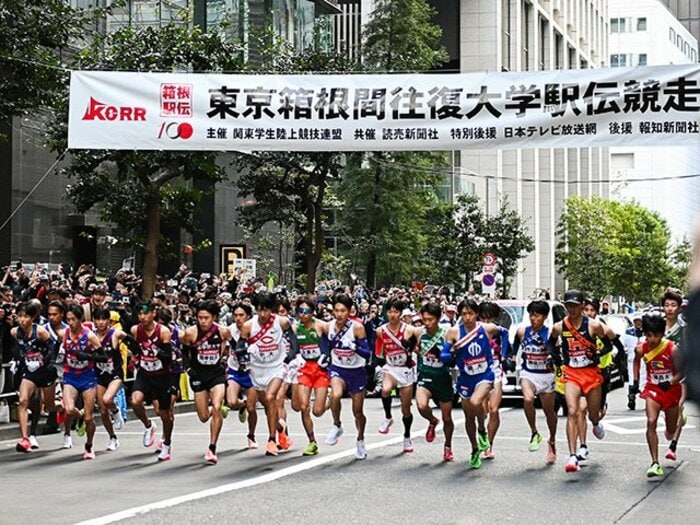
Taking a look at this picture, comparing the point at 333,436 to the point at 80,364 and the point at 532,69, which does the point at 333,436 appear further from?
the point at 532,69

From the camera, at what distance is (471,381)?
1365cm

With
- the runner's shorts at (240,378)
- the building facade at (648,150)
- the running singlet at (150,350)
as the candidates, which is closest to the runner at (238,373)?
the runner's shorts at (240,378)

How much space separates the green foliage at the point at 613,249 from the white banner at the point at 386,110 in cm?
6003

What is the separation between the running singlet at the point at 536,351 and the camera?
13734mm

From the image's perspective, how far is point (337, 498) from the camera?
10828mm

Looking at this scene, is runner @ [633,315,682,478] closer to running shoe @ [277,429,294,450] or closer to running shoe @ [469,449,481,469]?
running shoe @ [469,449,481,469]

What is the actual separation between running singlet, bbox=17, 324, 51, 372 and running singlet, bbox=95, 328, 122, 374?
838 mm

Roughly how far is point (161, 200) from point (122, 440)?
996cm

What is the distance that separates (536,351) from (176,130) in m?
5.11

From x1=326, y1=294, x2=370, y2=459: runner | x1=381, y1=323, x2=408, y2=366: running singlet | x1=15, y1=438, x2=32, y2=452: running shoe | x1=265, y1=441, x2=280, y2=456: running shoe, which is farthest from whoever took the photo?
x1=15, y1=438, x2=32, y2=452: running shoe

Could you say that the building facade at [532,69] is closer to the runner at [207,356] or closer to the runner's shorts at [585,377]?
the runner at [207,356]

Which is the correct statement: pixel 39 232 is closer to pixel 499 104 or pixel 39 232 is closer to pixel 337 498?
pixel 499 104

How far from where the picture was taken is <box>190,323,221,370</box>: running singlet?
1388 centimetres

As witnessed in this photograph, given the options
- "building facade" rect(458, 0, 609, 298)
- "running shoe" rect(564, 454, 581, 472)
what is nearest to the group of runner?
"running shoe" rect(564, 454, 581, 472)
